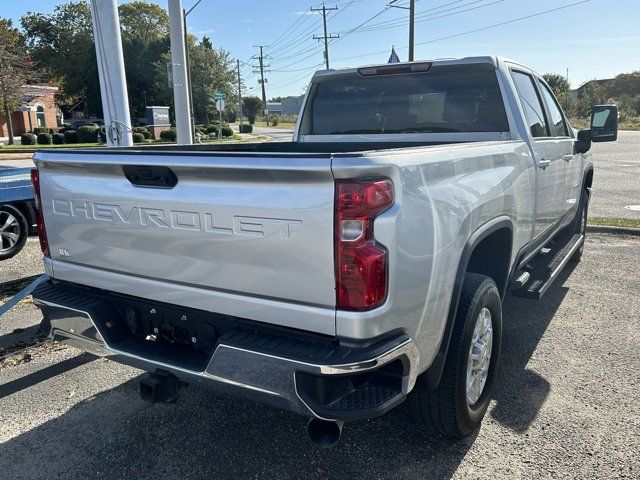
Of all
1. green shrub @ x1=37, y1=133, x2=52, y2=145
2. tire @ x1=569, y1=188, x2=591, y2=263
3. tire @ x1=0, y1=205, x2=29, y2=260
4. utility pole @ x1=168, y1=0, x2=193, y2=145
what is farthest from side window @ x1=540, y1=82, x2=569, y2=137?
green shrub @ x1=37, y1=133, x2=52, y2=145

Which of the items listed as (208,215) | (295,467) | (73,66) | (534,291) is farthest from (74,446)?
(73,66)

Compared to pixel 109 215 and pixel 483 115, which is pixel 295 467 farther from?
pixel 483 115

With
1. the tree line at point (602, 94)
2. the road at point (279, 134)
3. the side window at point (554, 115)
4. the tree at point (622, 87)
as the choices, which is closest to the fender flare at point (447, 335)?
the side window at point (554, 115)

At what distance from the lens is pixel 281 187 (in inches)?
84.0

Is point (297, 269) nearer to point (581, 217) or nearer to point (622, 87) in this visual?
point (581, 217)

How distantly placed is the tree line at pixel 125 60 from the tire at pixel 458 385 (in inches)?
1859

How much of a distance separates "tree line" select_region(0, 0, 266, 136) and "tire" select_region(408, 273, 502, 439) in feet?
155

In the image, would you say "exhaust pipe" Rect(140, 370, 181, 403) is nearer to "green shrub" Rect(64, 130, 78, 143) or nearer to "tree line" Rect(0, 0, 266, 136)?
"green shrub" Rect(64, 130, 78, 143)

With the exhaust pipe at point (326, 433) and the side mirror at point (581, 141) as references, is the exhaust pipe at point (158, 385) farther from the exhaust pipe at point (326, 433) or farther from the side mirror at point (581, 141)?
the side mirror at point (581, 141)

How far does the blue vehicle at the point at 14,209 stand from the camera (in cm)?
691

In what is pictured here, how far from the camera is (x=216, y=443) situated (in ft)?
9.96

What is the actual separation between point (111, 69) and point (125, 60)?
181 ft

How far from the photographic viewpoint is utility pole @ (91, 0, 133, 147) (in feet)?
20.1

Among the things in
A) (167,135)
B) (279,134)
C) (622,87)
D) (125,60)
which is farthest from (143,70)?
(622,87)
